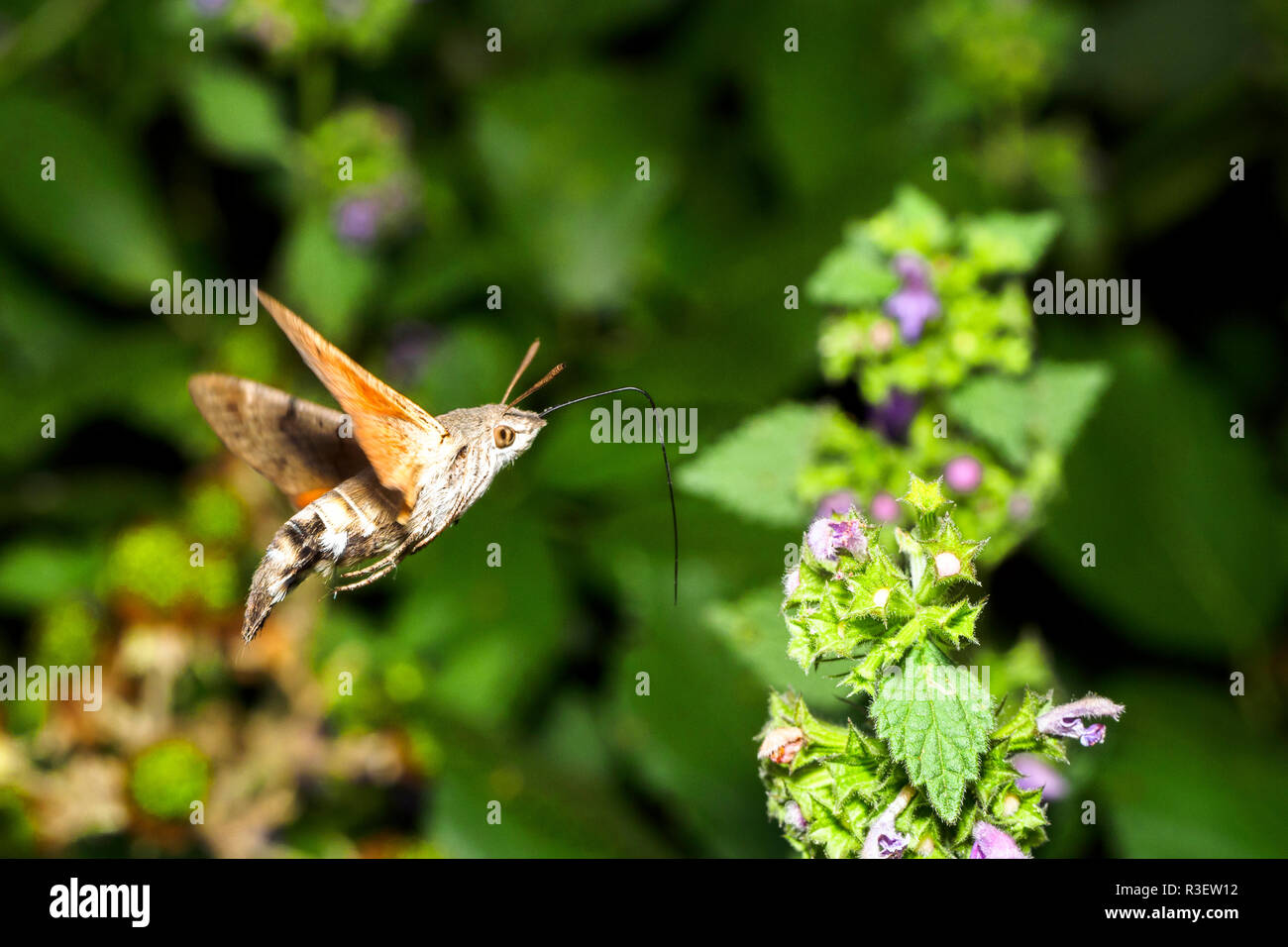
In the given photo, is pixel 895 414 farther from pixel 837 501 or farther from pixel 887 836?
pixel 887 836

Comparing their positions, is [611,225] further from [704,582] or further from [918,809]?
[918,809]

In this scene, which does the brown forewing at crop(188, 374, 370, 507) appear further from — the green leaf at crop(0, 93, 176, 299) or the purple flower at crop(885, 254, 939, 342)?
the green leaf at crop(0, 93, 176, 299)

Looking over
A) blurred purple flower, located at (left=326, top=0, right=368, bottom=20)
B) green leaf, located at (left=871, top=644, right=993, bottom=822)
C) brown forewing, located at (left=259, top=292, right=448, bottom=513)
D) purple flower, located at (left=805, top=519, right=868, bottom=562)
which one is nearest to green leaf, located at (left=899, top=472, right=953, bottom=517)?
purple flower, located at (left=805, top=519, right=868, bottom=562)

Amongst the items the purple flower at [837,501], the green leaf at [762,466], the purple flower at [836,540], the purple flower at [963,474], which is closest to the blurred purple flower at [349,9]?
the green leaf at [762,466]

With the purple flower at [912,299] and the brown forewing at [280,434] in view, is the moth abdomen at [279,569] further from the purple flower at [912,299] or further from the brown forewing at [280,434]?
the purple flower at [912,299]

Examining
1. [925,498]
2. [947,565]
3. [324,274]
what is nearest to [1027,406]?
[925,498]
